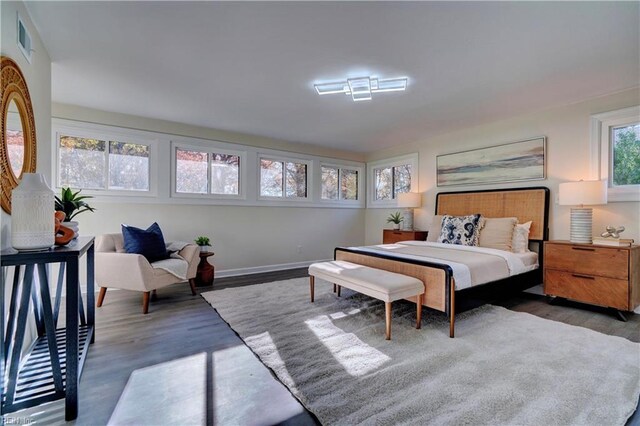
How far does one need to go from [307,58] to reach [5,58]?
1.97 meters

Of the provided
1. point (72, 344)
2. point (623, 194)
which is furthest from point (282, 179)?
point (623, 194)

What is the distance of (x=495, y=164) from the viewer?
13.9ft

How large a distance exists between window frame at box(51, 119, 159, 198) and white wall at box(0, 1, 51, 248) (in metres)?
1.21

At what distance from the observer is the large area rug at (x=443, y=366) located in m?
1.51

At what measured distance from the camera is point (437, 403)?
1568mm

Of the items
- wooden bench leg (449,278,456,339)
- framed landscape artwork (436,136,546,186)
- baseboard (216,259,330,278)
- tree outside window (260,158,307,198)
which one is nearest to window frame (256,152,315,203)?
tree outside window (260,158,307,198)

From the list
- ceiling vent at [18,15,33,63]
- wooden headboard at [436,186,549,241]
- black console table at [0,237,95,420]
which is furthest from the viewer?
wooden headboard at [436,186,549,241]

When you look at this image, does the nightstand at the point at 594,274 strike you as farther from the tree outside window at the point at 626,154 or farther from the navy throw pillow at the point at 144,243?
the navy throw pillow at the point at 144,243

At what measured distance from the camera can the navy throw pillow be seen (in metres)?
3.17

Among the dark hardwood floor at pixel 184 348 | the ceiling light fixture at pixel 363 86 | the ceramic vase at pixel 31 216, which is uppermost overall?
the ceiling light fixture at pixel 363 86

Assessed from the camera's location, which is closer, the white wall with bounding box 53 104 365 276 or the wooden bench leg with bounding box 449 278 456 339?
the wooden bench leg with bounding box 449 278 456 339

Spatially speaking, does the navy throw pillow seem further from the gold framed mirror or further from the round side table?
the gold framed mirror

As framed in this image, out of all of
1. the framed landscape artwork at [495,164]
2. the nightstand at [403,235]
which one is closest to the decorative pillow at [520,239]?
the framed landscape artwork at [495,164]

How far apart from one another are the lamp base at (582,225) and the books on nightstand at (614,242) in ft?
0.36
